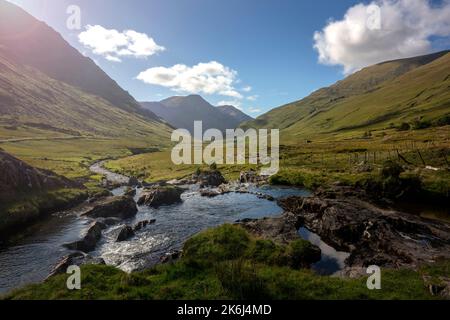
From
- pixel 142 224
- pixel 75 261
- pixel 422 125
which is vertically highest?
pixel 422 125

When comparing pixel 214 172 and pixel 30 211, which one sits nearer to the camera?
pixel 30 211

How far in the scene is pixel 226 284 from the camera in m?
27.0

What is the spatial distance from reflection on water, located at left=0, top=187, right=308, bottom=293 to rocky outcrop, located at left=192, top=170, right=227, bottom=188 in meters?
17.8

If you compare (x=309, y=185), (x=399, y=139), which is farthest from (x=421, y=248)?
(x=399, y=139)

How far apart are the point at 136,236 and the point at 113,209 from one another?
707 inches

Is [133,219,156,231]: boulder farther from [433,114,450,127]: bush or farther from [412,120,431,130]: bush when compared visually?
[433,114,450,127]: bush

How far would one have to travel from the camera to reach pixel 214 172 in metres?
109

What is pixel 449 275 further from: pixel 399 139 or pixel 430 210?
pixel 399 139

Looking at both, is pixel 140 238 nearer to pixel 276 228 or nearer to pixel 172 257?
pixel 172 257

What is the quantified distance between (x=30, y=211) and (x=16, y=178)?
11.2 m

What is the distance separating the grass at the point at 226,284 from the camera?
1022 inches

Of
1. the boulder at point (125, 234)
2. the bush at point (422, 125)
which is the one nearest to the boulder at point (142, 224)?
the boulder at point (125, 234)

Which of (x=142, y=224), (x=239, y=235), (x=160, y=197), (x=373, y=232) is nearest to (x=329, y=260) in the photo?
(x=373, y=232)
